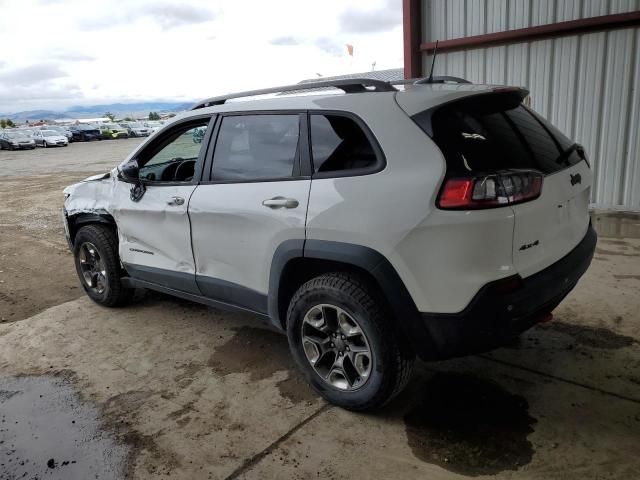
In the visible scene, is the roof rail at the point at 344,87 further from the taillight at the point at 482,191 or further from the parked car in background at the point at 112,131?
the parked car in background at the point at 112,131

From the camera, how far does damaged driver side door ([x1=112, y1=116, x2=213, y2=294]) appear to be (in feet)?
12.4

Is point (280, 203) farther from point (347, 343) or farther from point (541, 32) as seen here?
point (541, 32)

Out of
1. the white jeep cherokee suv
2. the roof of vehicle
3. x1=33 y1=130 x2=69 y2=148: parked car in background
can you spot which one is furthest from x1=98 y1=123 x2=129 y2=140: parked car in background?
the roof of vehicle

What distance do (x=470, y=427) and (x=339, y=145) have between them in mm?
1654

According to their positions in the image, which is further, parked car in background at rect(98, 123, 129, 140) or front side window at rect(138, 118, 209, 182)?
parked car in background at rect(98, 123, 129, 140)

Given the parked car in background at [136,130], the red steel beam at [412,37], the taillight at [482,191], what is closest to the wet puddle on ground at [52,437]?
the taillight at [482,191]

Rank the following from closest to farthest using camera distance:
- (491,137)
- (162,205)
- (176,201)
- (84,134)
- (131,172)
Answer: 1. (491,137)
2. (176,201)
3. (162,205)
4. (131,172)
5. (84,134)

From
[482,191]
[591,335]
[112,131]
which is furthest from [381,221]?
[112,131]

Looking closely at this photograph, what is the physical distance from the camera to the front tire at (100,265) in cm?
465

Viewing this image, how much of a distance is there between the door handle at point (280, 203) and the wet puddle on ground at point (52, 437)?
1529 millimetres

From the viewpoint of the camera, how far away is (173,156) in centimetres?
437

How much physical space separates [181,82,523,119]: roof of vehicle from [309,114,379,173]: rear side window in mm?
81

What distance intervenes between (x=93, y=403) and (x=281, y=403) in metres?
1.18

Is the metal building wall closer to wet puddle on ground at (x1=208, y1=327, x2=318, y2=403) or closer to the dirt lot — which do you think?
the dirt lot
